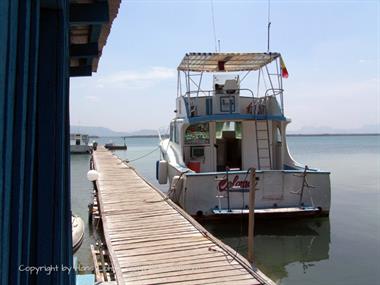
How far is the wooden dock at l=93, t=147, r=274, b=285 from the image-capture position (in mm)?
5629

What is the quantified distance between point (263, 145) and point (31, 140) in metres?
12.3

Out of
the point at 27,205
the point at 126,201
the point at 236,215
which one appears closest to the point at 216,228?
the point at 236,215

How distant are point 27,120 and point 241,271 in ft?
15.8

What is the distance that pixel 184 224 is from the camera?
27.7 feet

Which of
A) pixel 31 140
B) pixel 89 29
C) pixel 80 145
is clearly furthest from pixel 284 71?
pixel 80 145

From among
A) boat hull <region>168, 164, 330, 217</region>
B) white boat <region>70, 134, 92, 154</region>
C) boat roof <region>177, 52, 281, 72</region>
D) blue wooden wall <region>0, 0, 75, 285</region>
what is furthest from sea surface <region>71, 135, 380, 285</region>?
white boat <region>70, 134, 92, 154</region>

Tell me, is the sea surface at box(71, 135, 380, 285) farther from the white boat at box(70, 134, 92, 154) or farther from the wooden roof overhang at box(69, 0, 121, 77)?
the white boat at box(70, 134, 92, 154)

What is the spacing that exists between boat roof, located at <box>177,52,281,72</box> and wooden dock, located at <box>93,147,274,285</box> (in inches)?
213

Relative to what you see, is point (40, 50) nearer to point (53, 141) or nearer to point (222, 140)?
point (53, 141)

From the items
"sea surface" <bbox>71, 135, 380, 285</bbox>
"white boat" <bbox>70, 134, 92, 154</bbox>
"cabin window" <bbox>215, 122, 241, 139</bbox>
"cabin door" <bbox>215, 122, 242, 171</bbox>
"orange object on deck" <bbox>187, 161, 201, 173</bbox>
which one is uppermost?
"white boat" <bbox>70, 134, 92, 154</bbox>

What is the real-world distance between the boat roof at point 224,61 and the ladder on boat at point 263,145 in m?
2.26

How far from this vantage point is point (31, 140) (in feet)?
5.41

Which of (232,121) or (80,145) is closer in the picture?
(232,121)

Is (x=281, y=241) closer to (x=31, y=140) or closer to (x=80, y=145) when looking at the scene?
(x=31, y=140)
